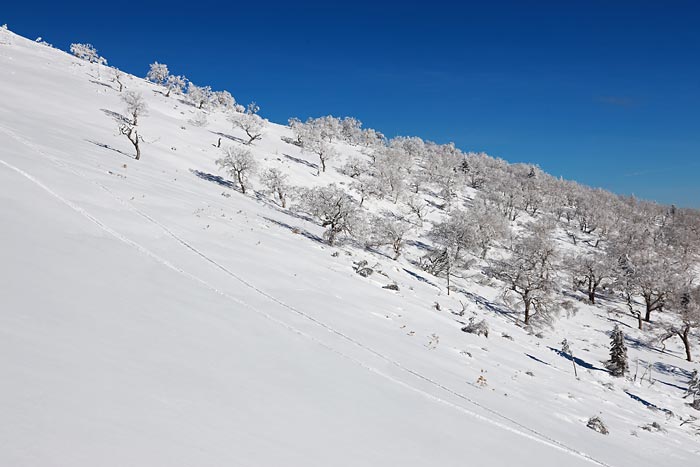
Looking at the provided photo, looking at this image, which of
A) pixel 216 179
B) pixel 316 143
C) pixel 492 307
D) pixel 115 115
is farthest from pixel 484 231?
pixel 115 115

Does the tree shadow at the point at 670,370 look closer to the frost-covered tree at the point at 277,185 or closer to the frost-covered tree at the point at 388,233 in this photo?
the frost-covered tree at the point at 388,233

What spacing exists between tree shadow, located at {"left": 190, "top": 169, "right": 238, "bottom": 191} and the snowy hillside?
60.0 ft

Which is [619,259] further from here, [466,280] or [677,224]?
[677,224]

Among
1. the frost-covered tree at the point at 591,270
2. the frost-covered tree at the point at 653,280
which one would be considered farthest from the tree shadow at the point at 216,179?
the frost-covered tree at the point at 653,280

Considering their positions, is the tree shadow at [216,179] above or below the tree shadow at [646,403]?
above

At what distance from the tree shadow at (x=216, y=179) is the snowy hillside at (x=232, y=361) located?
18.3 meters

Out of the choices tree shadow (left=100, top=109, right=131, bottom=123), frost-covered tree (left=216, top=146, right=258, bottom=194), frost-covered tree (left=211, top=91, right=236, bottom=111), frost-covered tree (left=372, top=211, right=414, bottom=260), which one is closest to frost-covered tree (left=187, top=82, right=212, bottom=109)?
frost-covered tree (left=211, top=91, right=236, bottom=111)

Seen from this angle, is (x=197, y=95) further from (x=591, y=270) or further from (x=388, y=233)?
(x=591, y=270)

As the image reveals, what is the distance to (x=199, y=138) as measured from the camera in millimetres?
60625

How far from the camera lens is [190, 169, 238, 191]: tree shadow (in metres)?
43.4

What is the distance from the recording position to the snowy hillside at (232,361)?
446 cm

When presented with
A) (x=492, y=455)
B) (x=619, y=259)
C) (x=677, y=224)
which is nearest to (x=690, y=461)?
(x=492, y=455)

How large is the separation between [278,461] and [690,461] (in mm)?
13449

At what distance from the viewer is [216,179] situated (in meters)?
45.5
